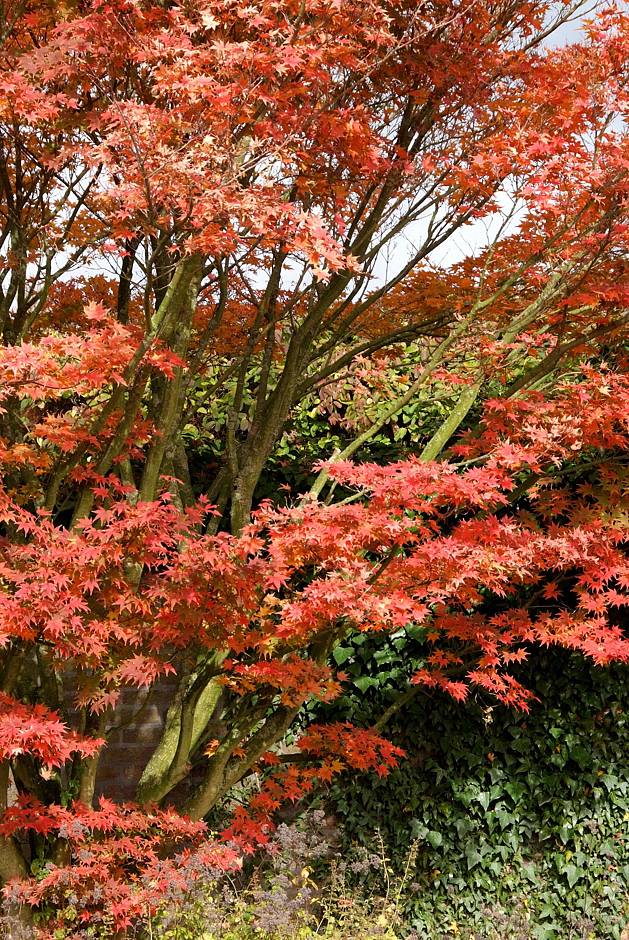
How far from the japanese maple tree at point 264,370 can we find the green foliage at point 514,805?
406mm

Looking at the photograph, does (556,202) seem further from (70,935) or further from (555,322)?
(70,935)

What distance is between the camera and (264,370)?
5473 mm

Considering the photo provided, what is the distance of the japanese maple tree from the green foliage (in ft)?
A: 1.33

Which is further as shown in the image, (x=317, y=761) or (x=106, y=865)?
(x=317, y=761)

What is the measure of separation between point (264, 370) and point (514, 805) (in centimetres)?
341

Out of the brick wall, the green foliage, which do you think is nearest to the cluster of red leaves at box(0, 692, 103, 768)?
the brick wall

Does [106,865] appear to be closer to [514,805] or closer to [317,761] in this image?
[317,761]

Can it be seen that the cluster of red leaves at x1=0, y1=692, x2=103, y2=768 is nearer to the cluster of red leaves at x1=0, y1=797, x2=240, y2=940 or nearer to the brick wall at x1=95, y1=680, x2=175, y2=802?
the cluster of red leaves at x1=0, y1=797, x2=240, y2=940

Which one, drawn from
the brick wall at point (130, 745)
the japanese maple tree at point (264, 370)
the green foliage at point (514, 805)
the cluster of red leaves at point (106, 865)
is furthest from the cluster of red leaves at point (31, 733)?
the green foliage at point (514, 805)

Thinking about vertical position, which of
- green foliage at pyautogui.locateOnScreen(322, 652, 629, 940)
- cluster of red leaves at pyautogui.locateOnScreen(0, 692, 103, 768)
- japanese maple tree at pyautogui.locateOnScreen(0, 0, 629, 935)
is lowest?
green foliage at pyautogui.locateOnScreen(322, 652, 629, 940)

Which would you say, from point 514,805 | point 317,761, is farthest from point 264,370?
point 514,805

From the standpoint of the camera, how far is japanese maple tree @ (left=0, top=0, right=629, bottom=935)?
3932 mm

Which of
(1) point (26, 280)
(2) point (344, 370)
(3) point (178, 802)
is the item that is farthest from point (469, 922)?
(1) point (26, 280)

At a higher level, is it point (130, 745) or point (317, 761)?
point (317, 761)
